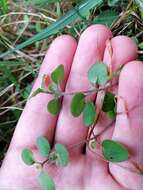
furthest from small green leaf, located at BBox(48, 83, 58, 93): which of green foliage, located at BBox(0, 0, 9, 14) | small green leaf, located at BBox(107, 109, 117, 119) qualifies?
green foliage, located at BBox(0, 0, 9, 14)

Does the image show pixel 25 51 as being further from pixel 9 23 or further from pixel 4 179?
pixel 4 179

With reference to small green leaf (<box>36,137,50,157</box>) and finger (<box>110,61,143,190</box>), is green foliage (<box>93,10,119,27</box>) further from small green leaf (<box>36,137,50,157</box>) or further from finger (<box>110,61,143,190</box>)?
small green leaf (<box>36,137,50,157</box>)

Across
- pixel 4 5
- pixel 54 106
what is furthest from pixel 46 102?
pixel 4 5

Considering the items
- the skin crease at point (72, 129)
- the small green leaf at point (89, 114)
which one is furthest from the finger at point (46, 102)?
the small green leaf at point (89, 114)

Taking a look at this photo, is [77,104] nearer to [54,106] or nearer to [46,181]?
[54,106]

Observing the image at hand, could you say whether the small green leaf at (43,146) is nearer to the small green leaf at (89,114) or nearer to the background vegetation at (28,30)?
the small green leaf at (89,114)

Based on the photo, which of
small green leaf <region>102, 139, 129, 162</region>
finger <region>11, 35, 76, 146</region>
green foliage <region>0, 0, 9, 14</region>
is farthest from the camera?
green foliage <region>0, 0, 9, 14</region>
